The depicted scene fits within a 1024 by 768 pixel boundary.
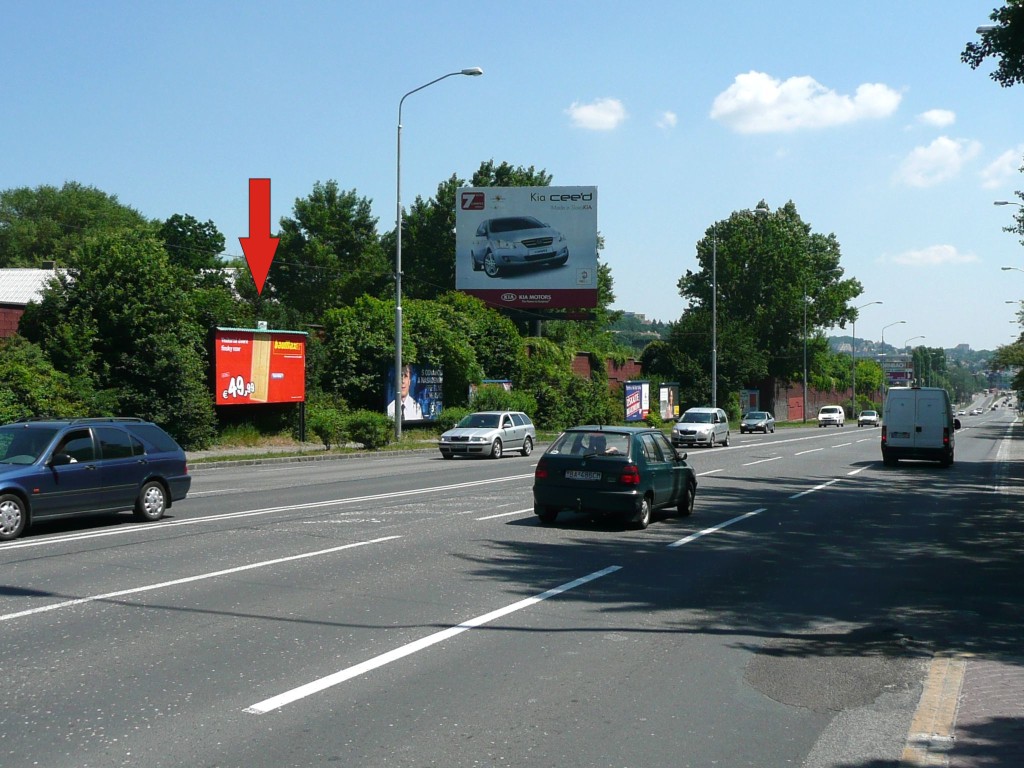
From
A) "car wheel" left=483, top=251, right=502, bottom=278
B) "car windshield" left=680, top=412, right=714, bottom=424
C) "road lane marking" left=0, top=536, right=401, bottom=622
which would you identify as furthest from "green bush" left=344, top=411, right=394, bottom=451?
"car wheel" left=483, top=251, right=502, bottom=278

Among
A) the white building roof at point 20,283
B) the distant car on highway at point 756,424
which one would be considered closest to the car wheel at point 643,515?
the white building roof at point 20,283

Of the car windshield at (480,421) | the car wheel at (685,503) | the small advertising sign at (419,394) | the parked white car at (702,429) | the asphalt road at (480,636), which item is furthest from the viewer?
the small advertising sign at (419,394)

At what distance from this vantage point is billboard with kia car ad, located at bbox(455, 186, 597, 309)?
2157 inches

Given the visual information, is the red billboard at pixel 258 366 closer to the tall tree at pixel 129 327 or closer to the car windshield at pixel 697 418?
the tall tree at pixel 129 327

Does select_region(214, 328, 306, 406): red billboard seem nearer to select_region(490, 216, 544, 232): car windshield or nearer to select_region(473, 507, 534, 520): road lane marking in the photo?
select_region(473, 507, 534, 520): road lane marking

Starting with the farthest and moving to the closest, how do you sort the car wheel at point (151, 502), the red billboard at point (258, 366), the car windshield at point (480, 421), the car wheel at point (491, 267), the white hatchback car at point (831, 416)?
1. the white hatchback car at point (831, 416)
2. the car wheel at point (491, 267)
3. the car windshield at point (480, 421)
4. the red billboard at point (258, 366)
5. the car wheel at point (151, 502)

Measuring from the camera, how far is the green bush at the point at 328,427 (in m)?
34.4

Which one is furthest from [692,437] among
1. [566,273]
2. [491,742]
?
[491,742]

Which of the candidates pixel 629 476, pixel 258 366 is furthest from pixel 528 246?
pixel 629 476

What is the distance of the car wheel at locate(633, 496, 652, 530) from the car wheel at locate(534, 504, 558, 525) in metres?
1.17

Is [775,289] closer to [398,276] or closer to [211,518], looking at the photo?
[398,276]

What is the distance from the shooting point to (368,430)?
34188 mm

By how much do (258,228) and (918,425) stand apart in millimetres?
21286

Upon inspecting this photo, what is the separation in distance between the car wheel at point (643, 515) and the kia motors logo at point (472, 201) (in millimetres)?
42938
